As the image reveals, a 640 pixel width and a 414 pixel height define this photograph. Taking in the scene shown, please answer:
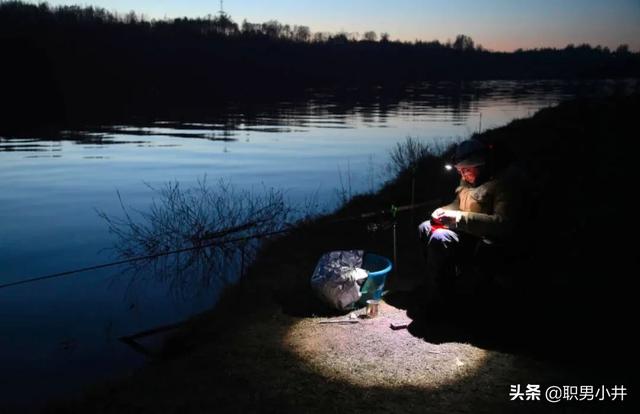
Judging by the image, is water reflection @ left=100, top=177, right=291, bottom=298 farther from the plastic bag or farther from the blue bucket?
the blue bucket

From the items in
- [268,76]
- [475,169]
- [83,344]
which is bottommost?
[83,344]

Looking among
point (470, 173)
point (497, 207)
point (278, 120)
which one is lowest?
point (497, 207)

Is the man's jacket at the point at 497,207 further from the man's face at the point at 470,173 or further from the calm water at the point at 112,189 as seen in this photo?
the calm water at the point at 112,189

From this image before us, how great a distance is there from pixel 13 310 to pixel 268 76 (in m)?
76.8

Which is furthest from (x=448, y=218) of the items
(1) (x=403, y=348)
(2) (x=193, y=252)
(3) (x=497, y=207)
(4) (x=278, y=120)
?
(4) (x=278, y=120)

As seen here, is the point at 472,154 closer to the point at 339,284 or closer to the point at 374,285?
the point at 374,285

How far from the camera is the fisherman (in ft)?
15.7

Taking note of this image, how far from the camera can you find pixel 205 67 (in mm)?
75188

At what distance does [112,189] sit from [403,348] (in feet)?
49.5

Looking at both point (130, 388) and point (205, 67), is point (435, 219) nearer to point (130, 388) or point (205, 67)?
point (130, 388)

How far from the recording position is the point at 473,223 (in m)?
4.89

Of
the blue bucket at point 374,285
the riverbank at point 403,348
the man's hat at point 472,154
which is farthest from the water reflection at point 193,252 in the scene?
the man's hat at point 472,154

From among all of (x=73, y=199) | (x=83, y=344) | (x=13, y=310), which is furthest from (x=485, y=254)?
(x=73, y=199)

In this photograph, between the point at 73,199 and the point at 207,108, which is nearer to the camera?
the point at 73,199
